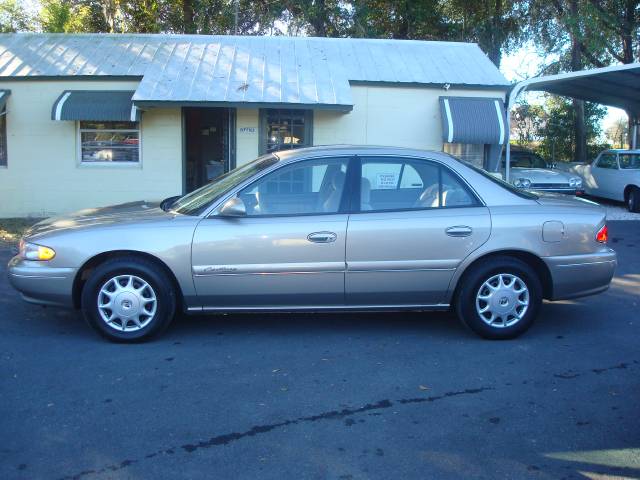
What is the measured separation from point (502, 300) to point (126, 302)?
306cm

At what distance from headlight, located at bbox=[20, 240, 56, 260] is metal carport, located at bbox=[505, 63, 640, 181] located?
9.33 metres

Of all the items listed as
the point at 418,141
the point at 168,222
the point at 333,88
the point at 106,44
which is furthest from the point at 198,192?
the point at 106,44

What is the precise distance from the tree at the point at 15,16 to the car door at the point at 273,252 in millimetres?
27808

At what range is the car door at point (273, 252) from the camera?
5445mm

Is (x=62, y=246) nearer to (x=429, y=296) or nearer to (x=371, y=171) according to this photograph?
(x=371, y=171)

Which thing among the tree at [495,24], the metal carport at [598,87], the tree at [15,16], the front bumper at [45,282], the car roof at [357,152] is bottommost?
the front bumper at [45,282]

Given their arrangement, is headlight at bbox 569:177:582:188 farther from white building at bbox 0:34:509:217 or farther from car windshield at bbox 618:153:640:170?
white building at bbox 0:34:509:217

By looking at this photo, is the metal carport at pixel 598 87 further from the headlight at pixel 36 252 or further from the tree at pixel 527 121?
the headlight at pixel 36 252

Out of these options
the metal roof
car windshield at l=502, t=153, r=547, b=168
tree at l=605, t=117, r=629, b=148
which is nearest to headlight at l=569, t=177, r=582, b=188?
car windshield at l=502, t=153, r=547, b=168

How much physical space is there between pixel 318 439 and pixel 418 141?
399 inches

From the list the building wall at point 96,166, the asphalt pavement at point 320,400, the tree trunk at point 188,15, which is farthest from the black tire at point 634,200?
the tree trunk at point 188,15

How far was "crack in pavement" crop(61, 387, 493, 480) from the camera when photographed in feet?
11.8

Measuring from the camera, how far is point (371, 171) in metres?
5.77

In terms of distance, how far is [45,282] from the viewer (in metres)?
5.50
